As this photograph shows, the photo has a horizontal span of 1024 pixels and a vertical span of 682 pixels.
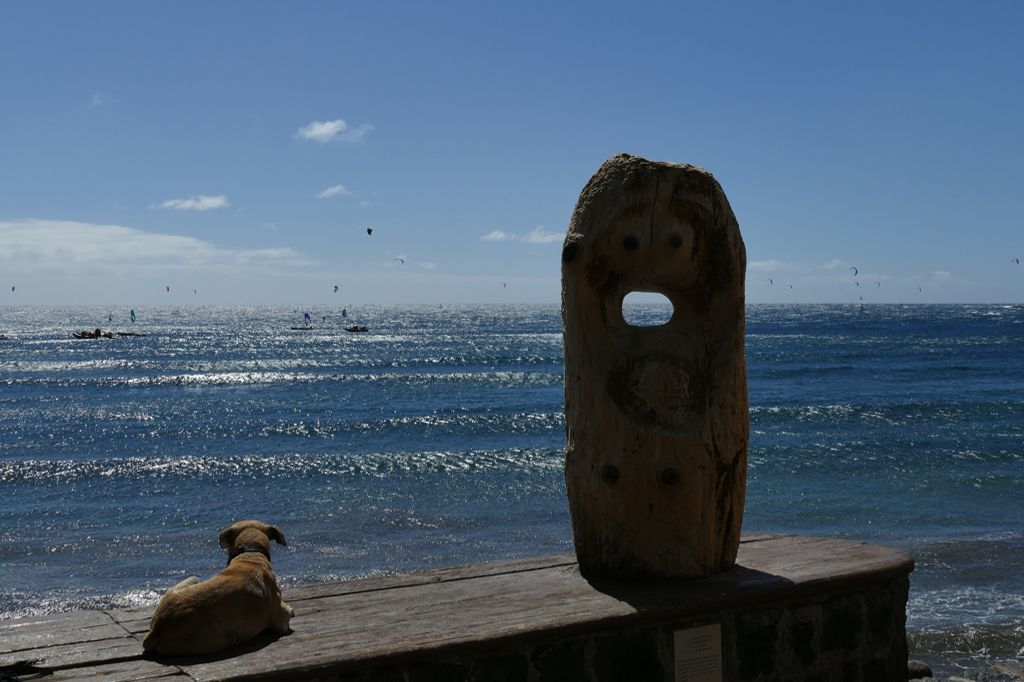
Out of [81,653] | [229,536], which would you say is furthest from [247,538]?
[81,653]

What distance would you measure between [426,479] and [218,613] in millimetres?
12796

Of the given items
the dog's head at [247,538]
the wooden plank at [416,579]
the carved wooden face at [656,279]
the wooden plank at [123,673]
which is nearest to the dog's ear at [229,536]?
the dog's head at [247,538]

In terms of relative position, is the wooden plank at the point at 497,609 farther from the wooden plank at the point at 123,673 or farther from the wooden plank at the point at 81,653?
the wooden plank at the point at 81,653

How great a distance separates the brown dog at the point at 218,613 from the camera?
364 centimetres

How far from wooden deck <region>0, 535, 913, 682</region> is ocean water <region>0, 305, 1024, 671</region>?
3.59 meters

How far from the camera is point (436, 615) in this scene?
13.5 feet

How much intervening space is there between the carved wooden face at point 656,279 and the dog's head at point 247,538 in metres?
2.08

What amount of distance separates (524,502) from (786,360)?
35.8 metres

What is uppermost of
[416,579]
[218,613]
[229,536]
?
[229,536]

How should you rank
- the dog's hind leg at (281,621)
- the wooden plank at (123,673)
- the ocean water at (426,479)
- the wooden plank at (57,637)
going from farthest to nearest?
1. the ocean water at (426,479)
2. the dog's hind leg at (281,621)
3. the wooden plank at (57,637)
4. the wooden plank at (123,673)

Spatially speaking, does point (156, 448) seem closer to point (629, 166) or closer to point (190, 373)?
point (629, 166)

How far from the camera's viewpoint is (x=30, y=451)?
20453 millimetres

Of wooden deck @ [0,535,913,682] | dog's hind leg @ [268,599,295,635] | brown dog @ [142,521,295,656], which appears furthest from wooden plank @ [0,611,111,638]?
dog's hind leg @ [268,599,295,635]

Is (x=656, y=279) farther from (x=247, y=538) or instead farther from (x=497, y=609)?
(x=247, y=538)
